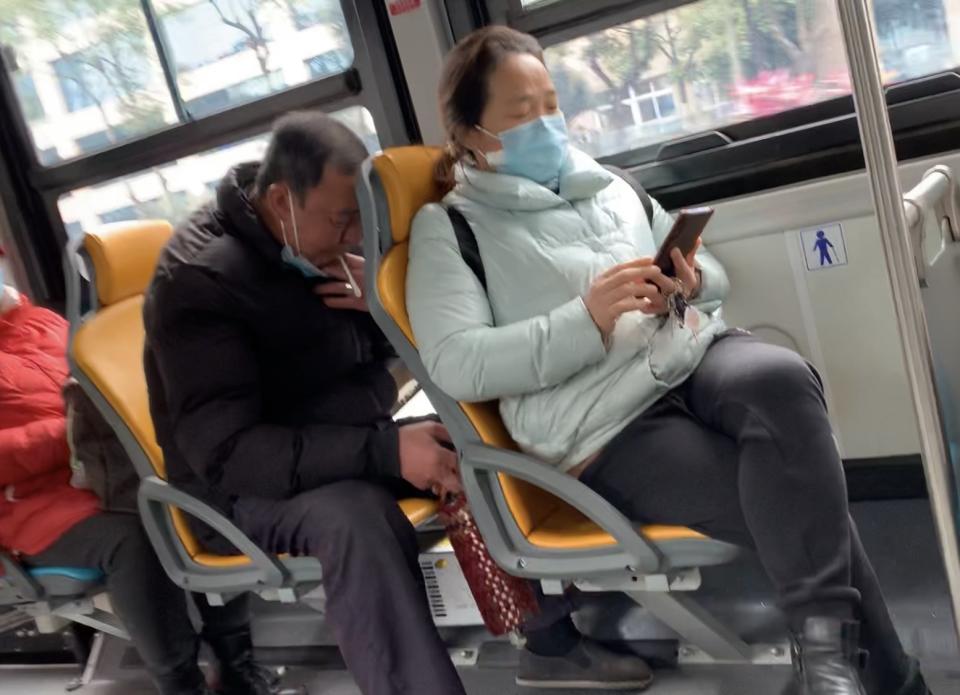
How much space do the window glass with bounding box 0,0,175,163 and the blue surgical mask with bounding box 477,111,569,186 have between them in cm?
172

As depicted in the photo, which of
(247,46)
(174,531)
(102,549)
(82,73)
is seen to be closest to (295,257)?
(174,531)

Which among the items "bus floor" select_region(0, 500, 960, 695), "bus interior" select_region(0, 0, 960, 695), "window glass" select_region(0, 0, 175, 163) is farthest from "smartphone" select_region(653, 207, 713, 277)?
"window glass" select_region(0, 0, 175, 163)

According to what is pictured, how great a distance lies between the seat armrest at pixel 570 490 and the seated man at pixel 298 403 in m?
0.22

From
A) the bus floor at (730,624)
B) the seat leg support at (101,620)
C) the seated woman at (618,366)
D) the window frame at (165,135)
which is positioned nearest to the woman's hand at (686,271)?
the seated woman at (618,366)

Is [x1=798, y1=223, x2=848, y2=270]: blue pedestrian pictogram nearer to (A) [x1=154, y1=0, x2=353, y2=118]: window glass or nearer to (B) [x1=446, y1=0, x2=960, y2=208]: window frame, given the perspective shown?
(B) [x1=446, y1=0, x2=960, y2=208]: window frame

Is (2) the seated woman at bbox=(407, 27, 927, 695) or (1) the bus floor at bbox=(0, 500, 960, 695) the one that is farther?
Result: (1) the bus floor at bbox=(0, 500, 960, 695)

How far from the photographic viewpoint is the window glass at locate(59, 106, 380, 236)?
3166 mm

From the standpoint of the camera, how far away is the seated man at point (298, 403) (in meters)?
1.78

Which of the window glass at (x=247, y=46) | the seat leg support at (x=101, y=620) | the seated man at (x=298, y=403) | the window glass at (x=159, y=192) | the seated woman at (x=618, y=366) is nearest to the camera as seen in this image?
the seated woman at (x=618, y=366)

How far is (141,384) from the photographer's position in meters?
2.15

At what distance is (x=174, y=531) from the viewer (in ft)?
6.88

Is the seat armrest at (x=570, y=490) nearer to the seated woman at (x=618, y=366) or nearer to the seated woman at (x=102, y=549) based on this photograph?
the seated woman at (x=618, y=366)

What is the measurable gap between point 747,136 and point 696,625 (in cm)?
125

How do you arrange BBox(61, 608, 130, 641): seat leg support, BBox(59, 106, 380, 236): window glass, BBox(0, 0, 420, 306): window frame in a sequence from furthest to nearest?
1. BBox(59, 106, 380, 236): window glass
2. BBox(0, 0, 420, 306): window frame
3. BBox(61, 608, 130, 641): seat leg support
